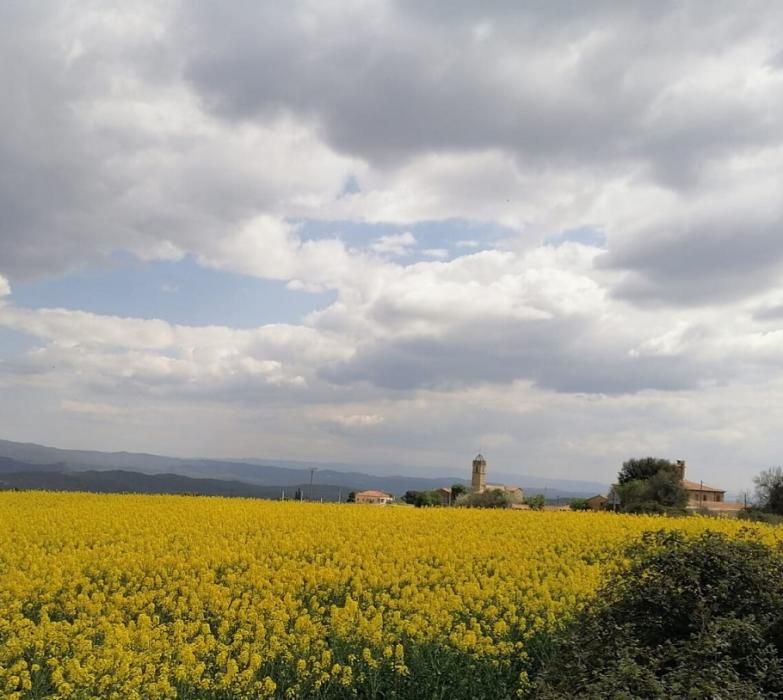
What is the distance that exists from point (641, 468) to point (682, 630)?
64764 millimetres

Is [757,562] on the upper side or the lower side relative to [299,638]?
upper

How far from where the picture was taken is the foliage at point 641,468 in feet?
226

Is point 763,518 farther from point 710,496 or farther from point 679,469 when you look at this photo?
point 710,496

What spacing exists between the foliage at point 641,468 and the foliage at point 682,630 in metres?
61.4

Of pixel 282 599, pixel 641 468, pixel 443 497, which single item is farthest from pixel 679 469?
pixel 282 599

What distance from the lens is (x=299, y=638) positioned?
8.86 metres

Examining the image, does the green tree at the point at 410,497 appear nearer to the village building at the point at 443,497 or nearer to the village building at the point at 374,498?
the village building at the point at 374,498

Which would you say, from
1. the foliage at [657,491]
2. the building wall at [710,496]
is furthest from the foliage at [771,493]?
the building wall at [710,496]

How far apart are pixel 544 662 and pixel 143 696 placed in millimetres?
4498

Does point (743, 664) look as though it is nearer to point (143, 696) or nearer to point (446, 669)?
point (446, 669)

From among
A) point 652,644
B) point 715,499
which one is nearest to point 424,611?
point 652,644

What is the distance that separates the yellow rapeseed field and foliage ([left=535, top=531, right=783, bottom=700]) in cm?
116

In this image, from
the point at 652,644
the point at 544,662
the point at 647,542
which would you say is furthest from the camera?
the point at 647,542

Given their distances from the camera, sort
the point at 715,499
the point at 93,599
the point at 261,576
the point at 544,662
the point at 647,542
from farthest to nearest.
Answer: the point at 715,499, the point at 261,576, the point at 93,599, the point at 647,542, the point at 544,662
